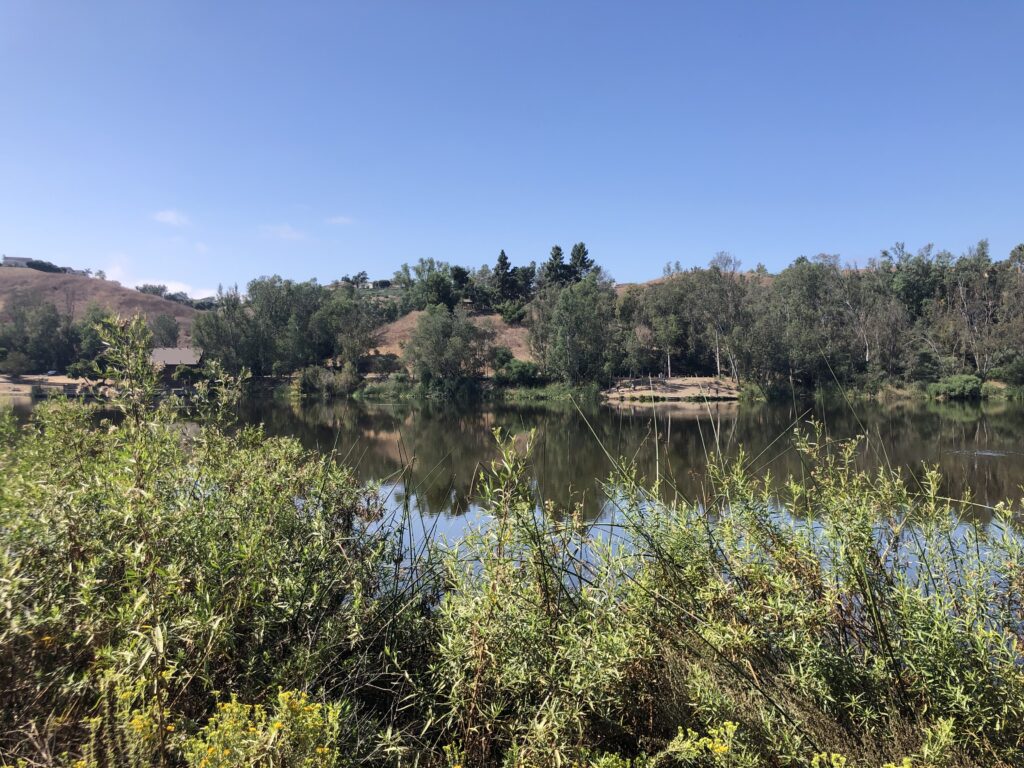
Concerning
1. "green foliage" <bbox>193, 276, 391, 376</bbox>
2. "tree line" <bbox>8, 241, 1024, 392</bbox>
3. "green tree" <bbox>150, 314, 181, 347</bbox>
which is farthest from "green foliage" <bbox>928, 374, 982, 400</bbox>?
"green tree" <bbox>150, 314, 181, 347</bbox>

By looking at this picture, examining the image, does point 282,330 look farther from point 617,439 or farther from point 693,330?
point 617,439

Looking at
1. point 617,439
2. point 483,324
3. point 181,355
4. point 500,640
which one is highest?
point 483,324

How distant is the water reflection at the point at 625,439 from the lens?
41.4 ft

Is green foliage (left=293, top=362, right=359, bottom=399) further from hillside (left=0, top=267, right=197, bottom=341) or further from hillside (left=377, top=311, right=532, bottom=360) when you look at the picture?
hillside (left=0, top=267, right=197, bottom=341)

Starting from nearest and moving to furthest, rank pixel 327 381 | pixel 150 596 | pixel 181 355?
pixel 150 596, pixel 327 381, pixel 181 355

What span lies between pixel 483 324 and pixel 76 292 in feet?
211

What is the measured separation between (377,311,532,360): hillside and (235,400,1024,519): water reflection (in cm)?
1712

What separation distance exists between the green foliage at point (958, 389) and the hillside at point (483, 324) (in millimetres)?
30726

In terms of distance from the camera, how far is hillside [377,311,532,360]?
58.1 meters

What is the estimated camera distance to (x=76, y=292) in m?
84.2

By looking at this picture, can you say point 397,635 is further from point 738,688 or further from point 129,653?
point 738,688

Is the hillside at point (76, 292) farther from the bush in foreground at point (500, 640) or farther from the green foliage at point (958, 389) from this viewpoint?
the bush in foreground at point (500, 640)

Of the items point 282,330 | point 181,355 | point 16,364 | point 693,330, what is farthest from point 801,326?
point 16,364

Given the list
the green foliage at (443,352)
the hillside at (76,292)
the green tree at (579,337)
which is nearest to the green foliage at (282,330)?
the green foliage at (443,352)
